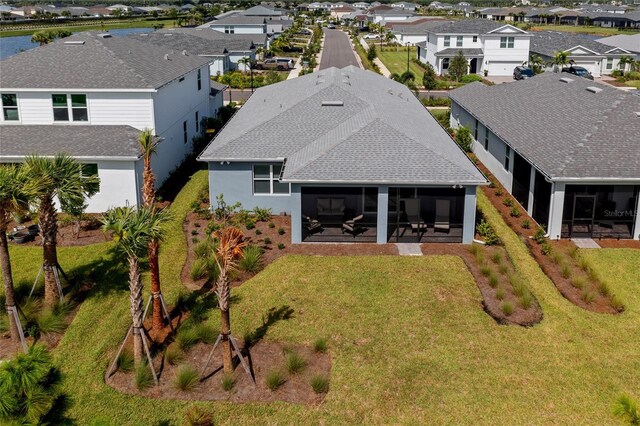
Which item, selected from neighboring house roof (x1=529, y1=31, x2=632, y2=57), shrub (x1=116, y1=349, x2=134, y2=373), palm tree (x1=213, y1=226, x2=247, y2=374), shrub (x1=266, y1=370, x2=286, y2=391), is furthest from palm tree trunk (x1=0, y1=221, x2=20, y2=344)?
neighboring house roof (x1=529, y1=31, x2=632, y2=57)

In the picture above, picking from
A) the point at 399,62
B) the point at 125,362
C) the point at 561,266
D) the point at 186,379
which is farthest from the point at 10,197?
the point at 399,62

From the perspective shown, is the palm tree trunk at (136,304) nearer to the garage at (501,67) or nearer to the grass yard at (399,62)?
the grass yard at (399,62)

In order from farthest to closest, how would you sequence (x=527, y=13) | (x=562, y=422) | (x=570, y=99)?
(x=527, y=13), (x=570, y=99), (x=562, y=422)

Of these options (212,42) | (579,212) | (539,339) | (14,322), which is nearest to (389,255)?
(539,339)

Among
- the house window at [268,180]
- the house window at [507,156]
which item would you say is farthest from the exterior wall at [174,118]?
the house window at [507,156]

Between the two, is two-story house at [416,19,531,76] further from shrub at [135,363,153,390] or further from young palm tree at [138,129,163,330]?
shrub at [135,363,153,390]

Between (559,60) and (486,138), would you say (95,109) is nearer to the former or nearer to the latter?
(486,138)

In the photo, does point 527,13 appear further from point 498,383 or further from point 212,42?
point 498,383
